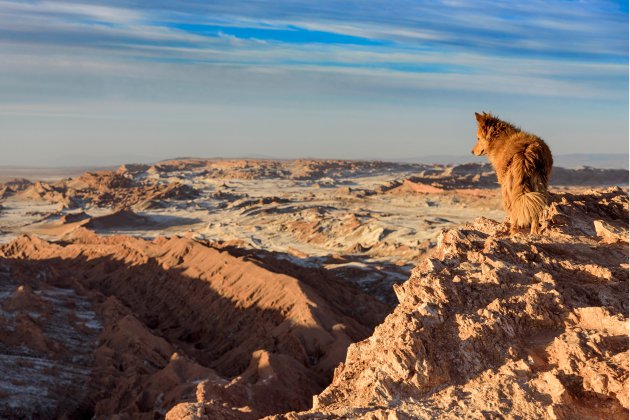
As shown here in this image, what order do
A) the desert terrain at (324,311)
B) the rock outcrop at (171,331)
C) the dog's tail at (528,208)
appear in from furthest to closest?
the rock outcrop at (171,331), the dog's tail at (528,208), the desert terrain at (324,311)

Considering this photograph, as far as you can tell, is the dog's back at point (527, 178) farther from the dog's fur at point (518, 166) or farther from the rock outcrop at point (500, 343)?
the rock outcrop at point (500, 343)

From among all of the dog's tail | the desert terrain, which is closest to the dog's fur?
the dog's tail

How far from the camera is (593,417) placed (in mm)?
3025

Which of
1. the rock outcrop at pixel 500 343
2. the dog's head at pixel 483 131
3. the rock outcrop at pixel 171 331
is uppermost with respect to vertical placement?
the dog's head at pixel 483 131

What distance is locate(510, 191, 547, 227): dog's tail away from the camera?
5.72 meters

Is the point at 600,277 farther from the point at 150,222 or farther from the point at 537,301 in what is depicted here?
the point at 150,222

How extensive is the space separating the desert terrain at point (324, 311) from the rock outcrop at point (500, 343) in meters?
0.01

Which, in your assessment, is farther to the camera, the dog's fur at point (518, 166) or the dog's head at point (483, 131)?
the dog's head at point (483, 131)

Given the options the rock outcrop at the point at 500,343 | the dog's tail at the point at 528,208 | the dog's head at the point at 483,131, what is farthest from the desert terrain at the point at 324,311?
the dog's head at the point at 483,131

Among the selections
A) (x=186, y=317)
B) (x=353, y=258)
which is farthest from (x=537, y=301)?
(x=353, y=258)

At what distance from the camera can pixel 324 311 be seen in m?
16.8

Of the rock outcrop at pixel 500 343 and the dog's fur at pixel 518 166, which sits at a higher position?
the dog's fur at pixel 518 166

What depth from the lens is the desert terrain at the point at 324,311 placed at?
335 cm

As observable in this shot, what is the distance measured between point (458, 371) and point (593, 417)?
27.0 inches
